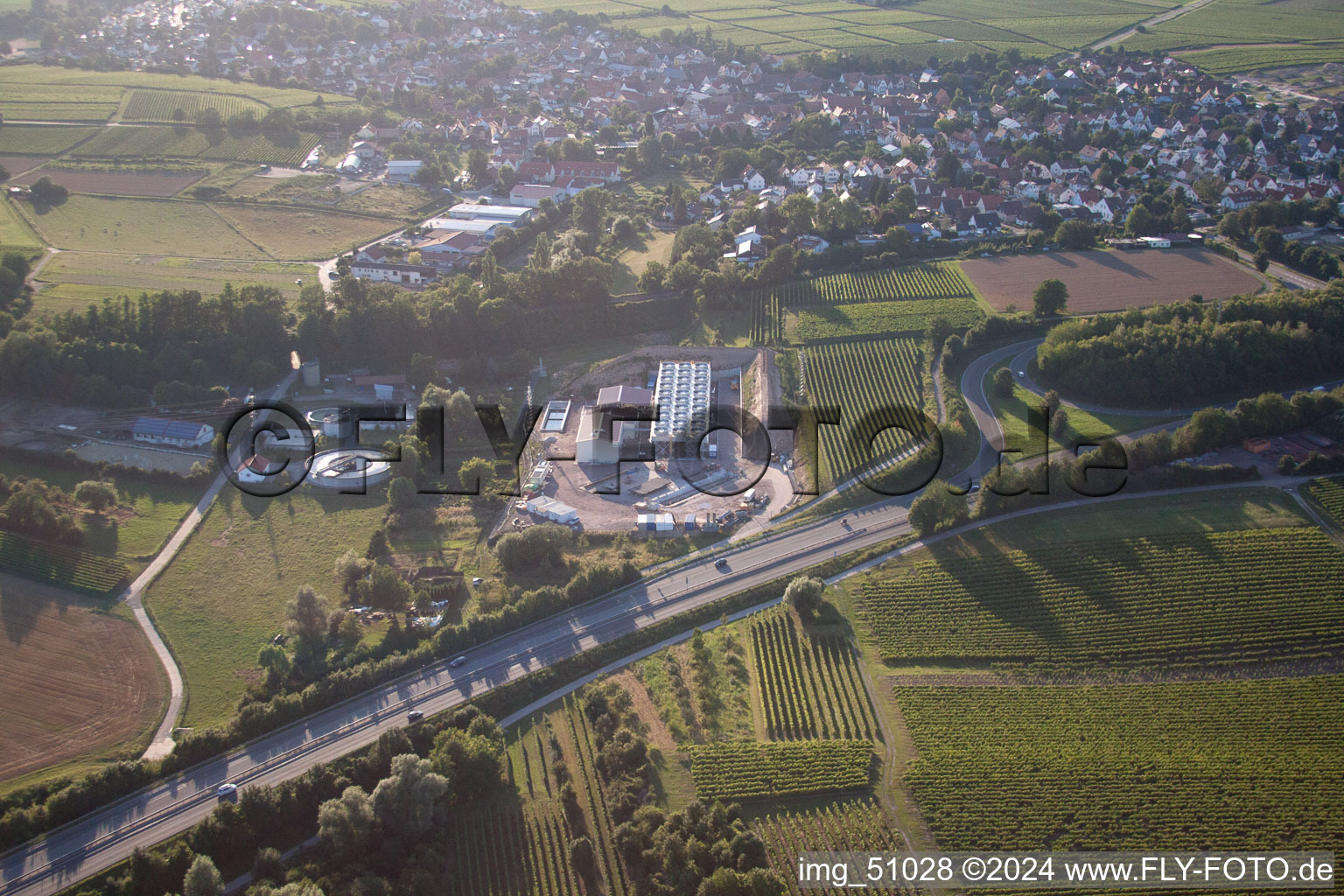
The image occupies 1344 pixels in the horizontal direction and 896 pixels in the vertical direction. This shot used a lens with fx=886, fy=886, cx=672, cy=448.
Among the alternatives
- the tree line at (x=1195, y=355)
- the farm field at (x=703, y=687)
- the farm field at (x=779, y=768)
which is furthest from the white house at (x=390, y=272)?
the farm field at (x=779, y=768)

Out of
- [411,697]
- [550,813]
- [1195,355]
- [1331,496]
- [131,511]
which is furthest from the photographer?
[1195,355]

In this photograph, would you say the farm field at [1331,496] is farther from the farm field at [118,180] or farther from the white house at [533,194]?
the farm field at [118,180]

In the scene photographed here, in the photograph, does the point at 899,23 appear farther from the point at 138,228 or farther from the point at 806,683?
the point at 806,683

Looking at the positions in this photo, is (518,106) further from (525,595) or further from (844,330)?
(525,595)

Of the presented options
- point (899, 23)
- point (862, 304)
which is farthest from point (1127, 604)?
point (899, 23)

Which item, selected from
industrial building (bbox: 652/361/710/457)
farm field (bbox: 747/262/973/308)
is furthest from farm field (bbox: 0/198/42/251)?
farm field (bbox: 747/262/973/308)

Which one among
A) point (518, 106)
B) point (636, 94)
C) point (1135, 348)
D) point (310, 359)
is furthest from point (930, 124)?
point (310, 359)

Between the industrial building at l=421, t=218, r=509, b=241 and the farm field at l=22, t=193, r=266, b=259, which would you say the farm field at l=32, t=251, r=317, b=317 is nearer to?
the farm field at l=22, t=193, r=266, b=259
